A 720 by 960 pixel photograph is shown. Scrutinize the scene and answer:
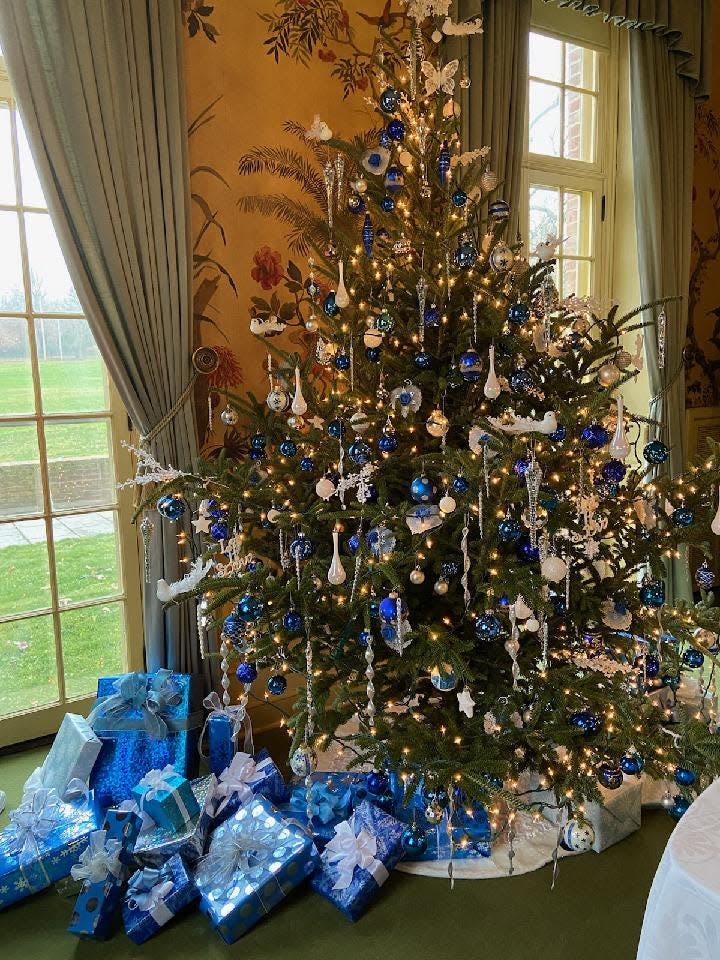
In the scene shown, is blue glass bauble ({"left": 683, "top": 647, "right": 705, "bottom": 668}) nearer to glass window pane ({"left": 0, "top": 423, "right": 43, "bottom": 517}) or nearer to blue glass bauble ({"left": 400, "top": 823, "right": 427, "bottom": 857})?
blue glass bauble ({"left": 400, "top": 823, "right": 427, "bottom": 857})

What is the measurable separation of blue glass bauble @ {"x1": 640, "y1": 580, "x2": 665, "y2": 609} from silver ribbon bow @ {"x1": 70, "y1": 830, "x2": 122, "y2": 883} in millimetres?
1395

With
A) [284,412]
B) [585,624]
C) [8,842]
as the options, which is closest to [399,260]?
[284,412]

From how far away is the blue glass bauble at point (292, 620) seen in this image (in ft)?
5.52

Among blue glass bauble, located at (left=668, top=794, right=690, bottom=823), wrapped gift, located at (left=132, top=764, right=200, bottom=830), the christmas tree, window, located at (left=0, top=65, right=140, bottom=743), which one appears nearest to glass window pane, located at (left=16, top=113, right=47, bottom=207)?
window, located at (left=0, top=65, right=140, bottom=743)

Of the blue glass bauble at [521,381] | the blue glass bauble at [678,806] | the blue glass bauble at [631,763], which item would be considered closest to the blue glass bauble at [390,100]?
the blue glass bauble at [521,381]

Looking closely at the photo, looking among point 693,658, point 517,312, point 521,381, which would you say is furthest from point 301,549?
point 693,658

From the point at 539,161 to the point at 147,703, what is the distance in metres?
2.70

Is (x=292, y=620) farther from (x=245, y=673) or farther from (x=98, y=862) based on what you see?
(x=98, y=862)

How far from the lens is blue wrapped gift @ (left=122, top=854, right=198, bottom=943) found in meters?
1.57

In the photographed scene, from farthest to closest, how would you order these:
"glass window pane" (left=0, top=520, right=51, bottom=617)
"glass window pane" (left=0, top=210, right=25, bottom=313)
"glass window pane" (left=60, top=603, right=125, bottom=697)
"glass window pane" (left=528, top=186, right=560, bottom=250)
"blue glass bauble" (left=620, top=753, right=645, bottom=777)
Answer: "glass window pane" (left=528, top=186, right=560, bottom=250)
"glass window pane" (left=60, top=603, right=125, bottom=697)
"glass window pane" (left=0, top=520, right=51, bottom=617)
"glass window pane" (left=0, top=210, right=25, bottom=313)
"blue glass bauble" (left=620, top=753, right=645, bottom=777)

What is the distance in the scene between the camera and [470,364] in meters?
1.65

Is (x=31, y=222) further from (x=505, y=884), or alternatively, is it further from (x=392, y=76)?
(x=505, y=884)

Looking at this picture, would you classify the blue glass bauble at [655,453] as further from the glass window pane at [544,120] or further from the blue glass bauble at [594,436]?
the glass window pane at [544,120]

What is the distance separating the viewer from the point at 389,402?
1810mm
